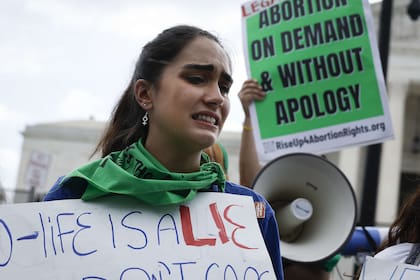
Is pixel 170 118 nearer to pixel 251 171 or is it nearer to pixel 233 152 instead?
pixel 251 171

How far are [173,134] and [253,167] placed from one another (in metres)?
1.27

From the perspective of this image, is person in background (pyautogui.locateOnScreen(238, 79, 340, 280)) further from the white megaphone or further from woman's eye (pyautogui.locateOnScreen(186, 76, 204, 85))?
woman's eye (pyautogui.locateOnScreen(186, 76, 204, 85))

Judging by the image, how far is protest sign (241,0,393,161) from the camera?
Result: 2.95 m

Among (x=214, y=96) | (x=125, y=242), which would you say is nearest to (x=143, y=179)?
(x=125, y=242)

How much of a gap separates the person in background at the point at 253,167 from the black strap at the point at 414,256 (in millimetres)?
541

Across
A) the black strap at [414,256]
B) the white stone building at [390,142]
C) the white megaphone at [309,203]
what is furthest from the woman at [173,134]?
the white stone building at [390,142]

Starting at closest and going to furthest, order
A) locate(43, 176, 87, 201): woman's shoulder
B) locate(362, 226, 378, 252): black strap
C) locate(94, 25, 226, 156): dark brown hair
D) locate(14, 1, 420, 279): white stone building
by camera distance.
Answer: locate(43, 176, 87, 201): woman's shoulder
locate(94, 25, 226, 156): dark brown hair
locate(362, 226, 378, 252): black strap
locate(14, 1, 420, 279): white stone building

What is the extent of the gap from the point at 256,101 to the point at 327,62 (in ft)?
1.14

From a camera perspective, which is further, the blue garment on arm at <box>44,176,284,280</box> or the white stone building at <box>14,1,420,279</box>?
the white stone building at <box>14,1,420,279</box>

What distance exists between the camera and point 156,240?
1.59 metres

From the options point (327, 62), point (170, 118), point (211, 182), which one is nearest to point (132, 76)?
point (170, 118)

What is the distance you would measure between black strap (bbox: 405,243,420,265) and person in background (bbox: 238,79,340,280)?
1.77 ft

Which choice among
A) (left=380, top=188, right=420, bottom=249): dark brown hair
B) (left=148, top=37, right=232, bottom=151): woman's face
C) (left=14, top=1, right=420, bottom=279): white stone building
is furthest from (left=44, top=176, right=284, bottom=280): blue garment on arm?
(left=14, top=1, right=420, bottom=279): white stone building

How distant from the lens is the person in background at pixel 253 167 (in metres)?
2.39
